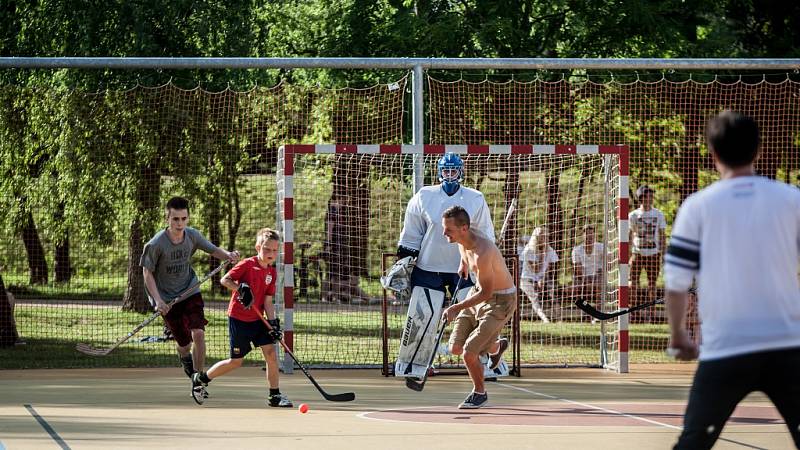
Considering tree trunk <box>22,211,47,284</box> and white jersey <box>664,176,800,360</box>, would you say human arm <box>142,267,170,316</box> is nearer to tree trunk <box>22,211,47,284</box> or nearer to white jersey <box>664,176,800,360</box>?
white jersey <box>664,176,800,360</box>

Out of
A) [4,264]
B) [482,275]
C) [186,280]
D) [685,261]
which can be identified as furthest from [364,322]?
[685,261]

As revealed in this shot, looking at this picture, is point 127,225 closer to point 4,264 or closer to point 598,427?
point 4,264

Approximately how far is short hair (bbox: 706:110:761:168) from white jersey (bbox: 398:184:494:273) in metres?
6.29

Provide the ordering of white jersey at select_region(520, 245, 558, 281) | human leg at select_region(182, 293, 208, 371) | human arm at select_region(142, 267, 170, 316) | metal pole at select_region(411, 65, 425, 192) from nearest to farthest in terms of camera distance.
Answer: human arm at select_region(142, 267, 170, 316), human leg at select_region(182, 293, 208, 371), metal pole at select_region(411, 65, 425, 192), white jersey at select_region(520, 245, 558, 281)

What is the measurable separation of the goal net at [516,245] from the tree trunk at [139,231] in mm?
1784

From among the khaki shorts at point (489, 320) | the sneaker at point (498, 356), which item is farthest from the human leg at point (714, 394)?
the sneaker at point (498, 356)

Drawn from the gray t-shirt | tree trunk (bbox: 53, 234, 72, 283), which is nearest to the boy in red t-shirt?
the gray t-shirt

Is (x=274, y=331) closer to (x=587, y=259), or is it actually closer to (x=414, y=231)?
(x=414, y=231)

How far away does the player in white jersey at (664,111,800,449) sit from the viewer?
4.46m

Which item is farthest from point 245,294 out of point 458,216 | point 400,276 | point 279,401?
point 400,276

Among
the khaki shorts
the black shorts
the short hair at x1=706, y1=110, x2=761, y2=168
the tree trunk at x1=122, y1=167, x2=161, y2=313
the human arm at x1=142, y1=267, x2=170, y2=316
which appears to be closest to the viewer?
the black shorts

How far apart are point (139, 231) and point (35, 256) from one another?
5.05ft

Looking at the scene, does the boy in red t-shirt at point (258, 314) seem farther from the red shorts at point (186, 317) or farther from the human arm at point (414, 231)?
the human arm at point (414, 231)

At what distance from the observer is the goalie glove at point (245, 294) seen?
9.03m
